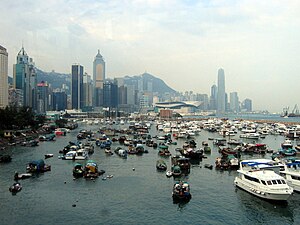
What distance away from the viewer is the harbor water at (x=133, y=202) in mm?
15211

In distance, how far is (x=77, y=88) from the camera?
182625 millimetres

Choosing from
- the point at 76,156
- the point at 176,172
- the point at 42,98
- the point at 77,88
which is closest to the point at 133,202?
the point at 176,172

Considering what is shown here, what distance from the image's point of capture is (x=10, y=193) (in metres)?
19.0

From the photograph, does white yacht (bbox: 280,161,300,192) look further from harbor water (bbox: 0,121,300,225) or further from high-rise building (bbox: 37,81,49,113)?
high-rise building (bbox: 37,81,49,113)

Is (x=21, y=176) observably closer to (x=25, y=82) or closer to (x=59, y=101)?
(x=25, y=82)

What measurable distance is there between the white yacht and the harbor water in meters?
0.64

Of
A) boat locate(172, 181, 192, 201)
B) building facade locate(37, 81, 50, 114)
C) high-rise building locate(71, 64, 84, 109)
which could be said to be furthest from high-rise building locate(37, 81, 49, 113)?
boat locate(172, 181, 192, 201)

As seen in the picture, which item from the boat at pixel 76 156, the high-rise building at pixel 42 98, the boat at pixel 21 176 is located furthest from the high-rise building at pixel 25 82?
the boat at pixel 21 176

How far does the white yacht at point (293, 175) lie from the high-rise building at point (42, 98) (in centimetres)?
14029

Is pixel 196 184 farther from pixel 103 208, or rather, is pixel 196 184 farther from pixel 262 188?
pixel 103 208

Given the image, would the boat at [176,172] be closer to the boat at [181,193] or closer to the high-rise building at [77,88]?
the boat at [181,193]

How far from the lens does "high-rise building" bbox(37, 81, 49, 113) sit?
151000mm

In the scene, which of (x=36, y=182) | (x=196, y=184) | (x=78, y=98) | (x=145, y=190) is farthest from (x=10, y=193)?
(x=78, y=98)

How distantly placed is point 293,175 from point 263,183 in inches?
113
